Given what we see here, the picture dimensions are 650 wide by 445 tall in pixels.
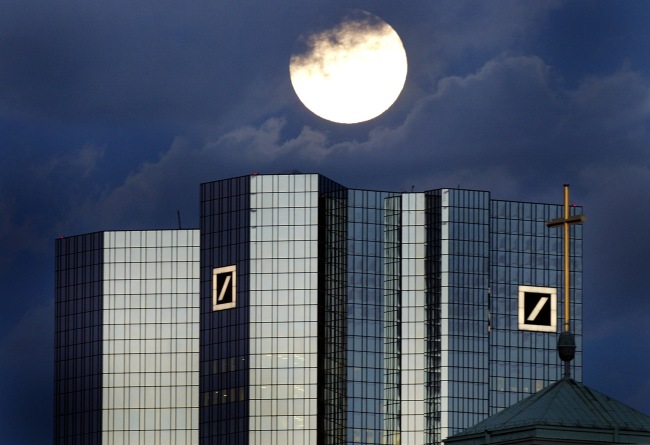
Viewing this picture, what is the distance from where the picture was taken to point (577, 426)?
73.8 meters

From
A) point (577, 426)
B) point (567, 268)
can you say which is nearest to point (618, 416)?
point (577, 426)

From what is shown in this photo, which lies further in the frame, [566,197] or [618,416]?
[566,197]

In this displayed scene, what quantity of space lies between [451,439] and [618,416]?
6531 mm

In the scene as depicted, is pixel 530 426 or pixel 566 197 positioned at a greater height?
pixel 566 197

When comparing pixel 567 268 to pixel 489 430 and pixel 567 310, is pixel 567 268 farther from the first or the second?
pixel 489 430

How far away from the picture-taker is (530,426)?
242 feet

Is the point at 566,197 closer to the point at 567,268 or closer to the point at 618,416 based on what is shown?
the point at 567,268

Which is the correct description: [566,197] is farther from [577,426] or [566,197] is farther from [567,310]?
[577,426]

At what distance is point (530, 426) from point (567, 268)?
1041cm

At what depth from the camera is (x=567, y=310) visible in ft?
265

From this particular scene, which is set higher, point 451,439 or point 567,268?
point 567,268

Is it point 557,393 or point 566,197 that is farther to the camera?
point 566,197

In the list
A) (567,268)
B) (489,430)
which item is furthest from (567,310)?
(489,430)

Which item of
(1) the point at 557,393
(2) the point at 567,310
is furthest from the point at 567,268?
(1) the point at 557,393
